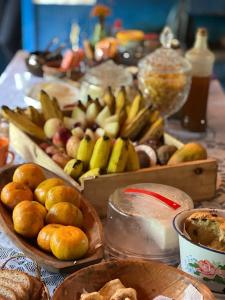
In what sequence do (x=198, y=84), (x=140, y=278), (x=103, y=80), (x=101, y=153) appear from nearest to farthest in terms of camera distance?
(x=140, y=278)
(x=101, y=153)
(x=198, y=84)
(x=103, y=80)

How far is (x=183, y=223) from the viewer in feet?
2.69

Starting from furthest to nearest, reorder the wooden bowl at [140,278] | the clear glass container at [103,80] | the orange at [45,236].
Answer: the clear glass container at [103,80] → the orange at [45,236] → the wooden bowl at [140,278]

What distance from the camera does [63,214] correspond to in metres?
0.86

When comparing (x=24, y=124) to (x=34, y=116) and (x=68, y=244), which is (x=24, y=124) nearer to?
(x=34, y=116)

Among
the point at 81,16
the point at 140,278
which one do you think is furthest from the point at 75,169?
the point at 81,16

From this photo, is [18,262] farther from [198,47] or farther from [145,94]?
[198,47]

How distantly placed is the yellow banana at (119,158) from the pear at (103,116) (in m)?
0.27

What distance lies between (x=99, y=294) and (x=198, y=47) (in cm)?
98

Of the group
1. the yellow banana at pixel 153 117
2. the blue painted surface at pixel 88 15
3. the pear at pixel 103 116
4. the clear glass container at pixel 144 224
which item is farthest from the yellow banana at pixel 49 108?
the blue painted surface at pixel 88 15

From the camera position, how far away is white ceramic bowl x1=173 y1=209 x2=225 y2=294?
0.75 meters

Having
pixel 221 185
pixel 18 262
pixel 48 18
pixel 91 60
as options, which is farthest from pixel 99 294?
pixel 48 18

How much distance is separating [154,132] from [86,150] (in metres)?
0.25

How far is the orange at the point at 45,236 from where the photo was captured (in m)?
0.82

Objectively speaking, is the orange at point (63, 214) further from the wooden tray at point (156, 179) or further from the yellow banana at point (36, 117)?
the yellow banana at point (36, 117)
